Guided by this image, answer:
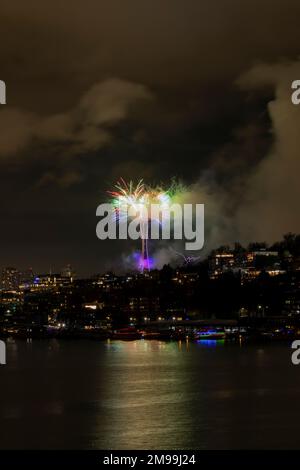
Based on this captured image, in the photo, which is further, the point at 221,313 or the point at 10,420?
the point at 221,313

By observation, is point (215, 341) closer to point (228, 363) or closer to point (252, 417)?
point (228, 363)

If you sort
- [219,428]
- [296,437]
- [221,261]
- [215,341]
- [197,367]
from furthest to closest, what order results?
1. [221,261]
2. [215,341]
3. [197,367]
4. [219,428]
5. [296,437]

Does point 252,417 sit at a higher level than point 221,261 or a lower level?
lower

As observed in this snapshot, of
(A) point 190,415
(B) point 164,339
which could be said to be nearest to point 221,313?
(B) point 164,339
